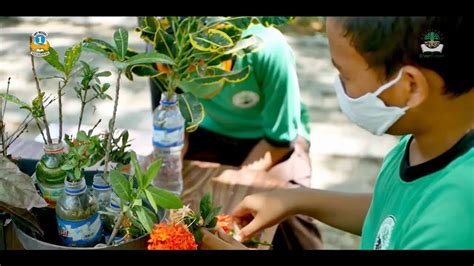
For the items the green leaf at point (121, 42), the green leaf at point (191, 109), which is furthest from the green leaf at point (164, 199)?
the green leaf at point (191, 109)

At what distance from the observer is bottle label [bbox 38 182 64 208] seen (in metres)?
1.13

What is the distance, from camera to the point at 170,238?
102 cm

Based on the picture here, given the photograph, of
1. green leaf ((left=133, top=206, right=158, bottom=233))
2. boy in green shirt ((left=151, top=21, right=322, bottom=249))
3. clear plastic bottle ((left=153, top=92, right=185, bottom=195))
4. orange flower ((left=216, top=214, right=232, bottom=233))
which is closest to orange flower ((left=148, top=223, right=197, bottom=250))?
green leaf ((left=133, top=206, right=158, bottom=233))

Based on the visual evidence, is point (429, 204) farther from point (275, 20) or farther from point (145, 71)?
point (145, 71)

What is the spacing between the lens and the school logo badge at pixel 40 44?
3.44 feet

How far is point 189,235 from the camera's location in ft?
3.44

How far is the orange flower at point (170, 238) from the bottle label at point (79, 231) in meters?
0.13

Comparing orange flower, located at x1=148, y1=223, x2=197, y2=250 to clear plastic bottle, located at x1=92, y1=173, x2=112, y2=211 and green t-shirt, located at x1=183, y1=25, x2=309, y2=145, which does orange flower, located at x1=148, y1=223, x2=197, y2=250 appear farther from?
green t-shirt, located at x1=183, y1=25, x2=309, y2=145

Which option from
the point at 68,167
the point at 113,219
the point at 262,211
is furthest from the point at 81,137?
the point at 262,211

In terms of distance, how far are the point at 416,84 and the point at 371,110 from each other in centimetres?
13

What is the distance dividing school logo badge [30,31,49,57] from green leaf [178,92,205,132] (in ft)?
1.51

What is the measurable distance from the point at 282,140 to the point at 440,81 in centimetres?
101

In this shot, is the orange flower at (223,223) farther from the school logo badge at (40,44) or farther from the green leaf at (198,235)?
the school logo badge at (40,44)

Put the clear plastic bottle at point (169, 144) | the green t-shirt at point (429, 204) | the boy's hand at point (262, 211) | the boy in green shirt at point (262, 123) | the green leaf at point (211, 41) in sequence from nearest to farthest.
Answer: the green t-shirt at point (429, 204) < the boy's hand at point (262, 211) < the green leaf at point (211, 41) < the clear plastic bottle at point (169, 144) < the boy in green shirt at point (262, 123)
